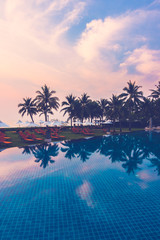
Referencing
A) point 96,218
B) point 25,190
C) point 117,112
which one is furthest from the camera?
point 117,112

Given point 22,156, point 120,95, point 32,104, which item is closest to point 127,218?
point 22,156

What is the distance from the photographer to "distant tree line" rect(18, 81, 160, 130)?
33375 mm

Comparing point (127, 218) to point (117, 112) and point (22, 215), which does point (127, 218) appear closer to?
point (22, 215)

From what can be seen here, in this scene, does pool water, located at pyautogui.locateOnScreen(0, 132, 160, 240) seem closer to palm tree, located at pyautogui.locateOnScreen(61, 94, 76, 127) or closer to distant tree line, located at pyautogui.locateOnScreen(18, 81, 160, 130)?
distant tree line, located at pyautogui.locateOnScreen(18, 81, 160, 130)

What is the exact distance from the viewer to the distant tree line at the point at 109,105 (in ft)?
109

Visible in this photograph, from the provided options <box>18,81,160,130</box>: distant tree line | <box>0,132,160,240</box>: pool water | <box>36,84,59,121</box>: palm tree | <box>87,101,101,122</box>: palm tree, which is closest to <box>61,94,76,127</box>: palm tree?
<box>18,81,160,130</box>: distant tree line

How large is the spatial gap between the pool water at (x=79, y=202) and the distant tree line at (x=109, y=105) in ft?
79.8

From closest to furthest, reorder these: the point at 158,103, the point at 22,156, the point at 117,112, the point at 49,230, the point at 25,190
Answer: the point at 49,230 → the point at 25,190 → the point at 22,156 → the point at 117,112 → the point at 158,103

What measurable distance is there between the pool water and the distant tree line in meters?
24.3

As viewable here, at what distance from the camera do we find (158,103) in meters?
37.8

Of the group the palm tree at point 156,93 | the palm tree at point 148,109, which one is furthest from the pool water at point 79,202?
the palm tree at point 156,93

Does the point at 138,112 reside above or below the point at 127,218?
above

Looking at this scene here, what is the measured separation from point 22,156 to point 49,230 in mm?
9228

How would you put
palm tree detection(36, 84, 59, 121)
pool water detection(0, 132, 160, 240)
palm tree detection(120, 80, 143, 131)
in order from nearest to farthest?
pool water detection(0, 132, 160, 240)
palm tree detection(120, 80, 143, 131)
palm tree detection(36, 84, 59, 121)
